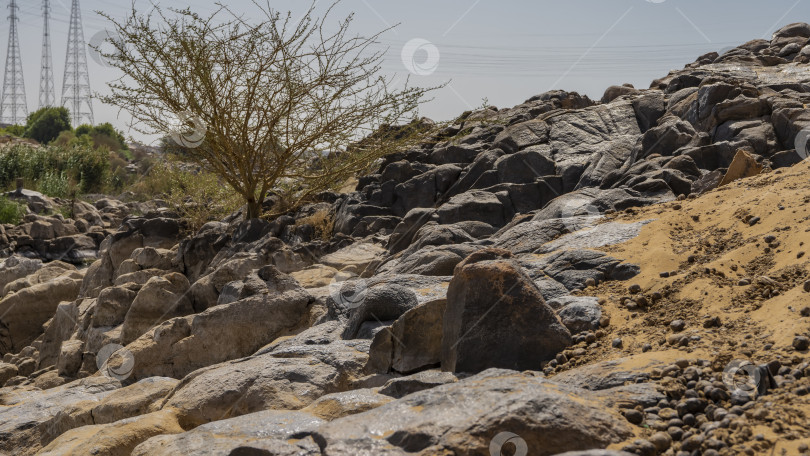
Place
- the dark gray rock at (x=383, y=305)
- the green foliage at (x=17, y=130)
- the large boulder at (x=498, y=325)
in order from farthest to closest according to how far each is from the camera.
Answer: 1. the green foliage at (x=17, y=130)
2. the dark gray rock at (x=383, y=305)
3. the large boulder at (x=498, y=325)

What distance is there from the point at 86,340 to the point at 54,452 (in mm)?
6612

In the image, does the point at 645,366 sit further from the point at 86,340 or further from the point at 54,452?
the point at 86,340

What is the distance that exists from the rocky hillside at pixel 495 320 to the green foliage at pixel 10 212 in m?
17.9

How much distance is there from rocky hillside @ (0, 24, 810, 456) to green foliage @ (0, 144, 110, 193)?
28.2 metres

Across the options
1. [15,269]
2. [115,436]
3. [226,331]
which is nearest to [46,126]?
[15,269]

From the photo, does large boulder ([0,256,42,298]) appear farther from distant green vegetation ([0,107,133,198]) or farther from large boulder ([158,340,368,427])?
distant green vegetation ([0,107,133,198])

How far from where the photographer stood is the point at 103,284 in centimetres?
1353

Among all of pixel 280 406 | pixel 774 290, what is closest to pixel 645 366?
pixel 774 290

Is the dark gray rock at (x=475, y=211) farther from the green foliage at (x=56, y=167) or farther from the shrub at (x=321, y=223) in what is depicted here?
the green foliage at (x=56, y=167)

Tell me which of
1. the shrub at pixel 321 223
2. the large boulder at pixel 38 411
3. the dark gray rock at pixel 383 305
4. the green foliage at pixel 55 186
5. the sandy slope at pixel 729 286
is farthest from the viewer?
the green foliage at pixel 55 186

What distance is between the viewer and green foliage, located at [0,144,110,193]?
38469 millimetres

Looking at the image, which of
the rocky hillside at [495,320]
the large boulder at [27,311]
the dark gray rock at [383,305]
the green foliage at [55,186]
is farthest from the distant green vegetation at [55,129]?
the dark gray rock at [383,305]

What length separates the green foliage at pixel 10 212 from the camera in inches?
1147

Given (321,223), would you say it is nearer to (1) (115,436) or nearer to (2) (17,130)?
(1) (115,436)
